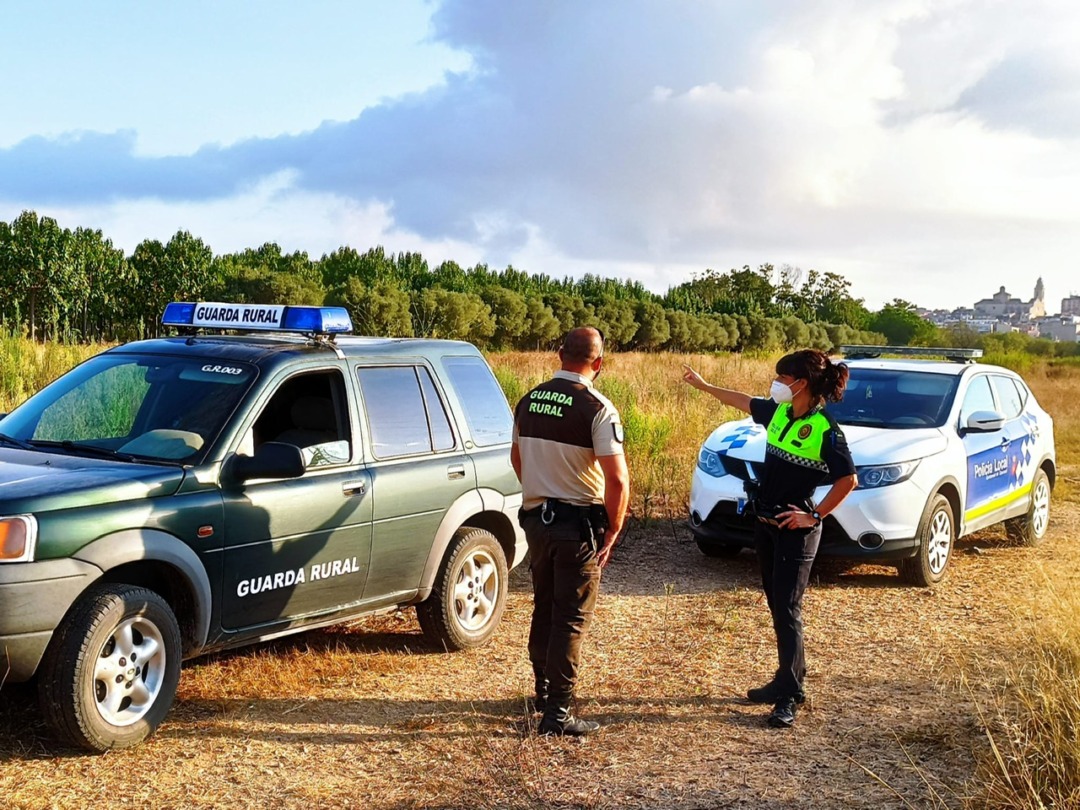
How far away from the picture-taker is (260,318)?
615 cm

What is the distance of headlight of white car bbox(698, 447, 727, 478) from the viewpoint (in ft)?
29.8

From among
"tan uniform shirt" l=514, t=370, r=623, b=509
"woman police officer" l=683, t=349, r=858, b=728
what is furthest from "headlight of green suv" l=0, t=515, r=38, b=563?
"woman police officer" l=683, t=349, r=858, b=728

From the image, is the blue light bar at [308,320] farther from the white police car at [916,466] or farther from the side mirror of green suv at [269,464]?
the white police car at [916,466]

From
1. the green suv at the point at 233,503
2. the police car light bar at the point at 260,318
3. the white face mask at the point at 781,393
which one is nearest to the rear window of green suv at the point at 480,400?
the green suv at the point at 233,503

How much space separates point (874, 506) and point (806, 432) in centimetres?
302

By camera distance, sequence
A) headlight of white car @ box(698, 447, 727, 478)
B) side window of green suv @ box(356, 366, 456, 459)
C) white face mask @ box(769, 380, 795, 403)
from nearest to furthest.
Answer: white face mask @ box(769, 380, 795, 403) → side window of green suv @ box(356, 366, 456, 459) → headlight of white car @ box(698, 447, 727, 478)

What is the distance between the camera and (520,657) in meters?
6.80

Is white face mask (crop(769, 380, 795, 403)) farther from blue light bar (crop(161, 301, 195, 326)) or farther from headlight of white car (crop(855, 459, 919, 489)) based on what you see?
blue light bar (crop(161, 301, 195, 326))

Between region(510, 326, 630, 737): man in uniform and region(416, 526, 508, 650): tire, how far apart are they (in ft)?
3.94

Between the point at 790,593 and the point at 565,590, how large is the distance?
1236 millimetres

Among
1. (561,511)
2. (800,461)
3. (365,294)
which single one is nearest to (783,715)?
(800,461)

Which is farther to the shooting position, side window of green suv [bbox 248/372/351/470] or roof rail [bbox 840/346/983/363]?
roof rail [bbox 840/346/983/363]

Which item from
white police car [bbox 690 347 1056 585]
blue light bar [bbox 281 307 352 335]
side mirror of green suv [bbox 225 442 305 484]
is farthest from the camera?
white police car [bbox 690 347 1056 585]

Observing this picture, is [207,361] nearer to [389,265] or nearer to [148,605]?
[148,605]
